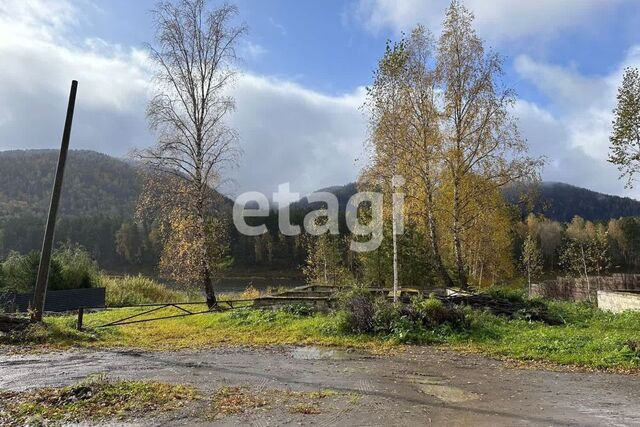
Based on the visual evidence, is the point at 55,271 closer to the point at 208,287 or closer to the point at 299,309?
the point at 208,287

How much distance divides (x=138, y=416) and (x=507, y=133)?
18.8 meters

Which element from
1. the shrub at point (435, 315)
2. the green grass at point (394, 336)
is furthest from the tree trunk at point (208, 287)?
the shrub at point (435, 315)

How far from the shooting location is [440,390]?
7531 millimetres

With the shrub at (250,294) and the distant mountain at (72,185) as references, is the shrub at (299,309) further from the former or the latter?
the distant mountain at (72,185)

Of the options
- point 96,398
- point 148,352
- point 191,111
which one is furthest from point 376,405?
point 191,111

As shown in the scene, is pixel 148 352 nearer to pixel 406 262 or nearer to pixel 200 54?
pixel 200 54

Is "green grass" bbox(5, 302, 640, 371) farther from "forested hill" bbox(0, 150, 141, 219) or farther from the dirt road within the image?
"forested hill" bbox(0, 150, 141, 219)

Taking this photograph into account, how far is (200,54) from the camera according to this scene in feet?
65.3

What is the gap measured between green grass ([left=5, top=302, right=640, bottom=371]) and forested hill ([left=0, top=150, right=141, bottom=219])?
87549mm

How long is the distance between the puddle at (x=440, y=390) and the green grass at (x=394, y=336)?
2.89 metres

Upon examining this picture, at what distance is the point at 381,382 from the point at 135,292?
22.6 meters

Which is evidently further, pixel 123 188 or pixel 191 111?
pixel 123 188

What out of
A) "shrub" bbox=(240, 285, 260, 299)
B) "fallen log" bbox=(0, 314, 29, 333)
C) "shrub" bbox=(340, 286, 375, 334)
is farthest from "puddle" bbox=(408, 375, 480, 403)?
"shrub" bbox=(240, 285, 260, 299)

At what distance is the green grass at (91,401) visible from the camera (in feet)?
20.0
